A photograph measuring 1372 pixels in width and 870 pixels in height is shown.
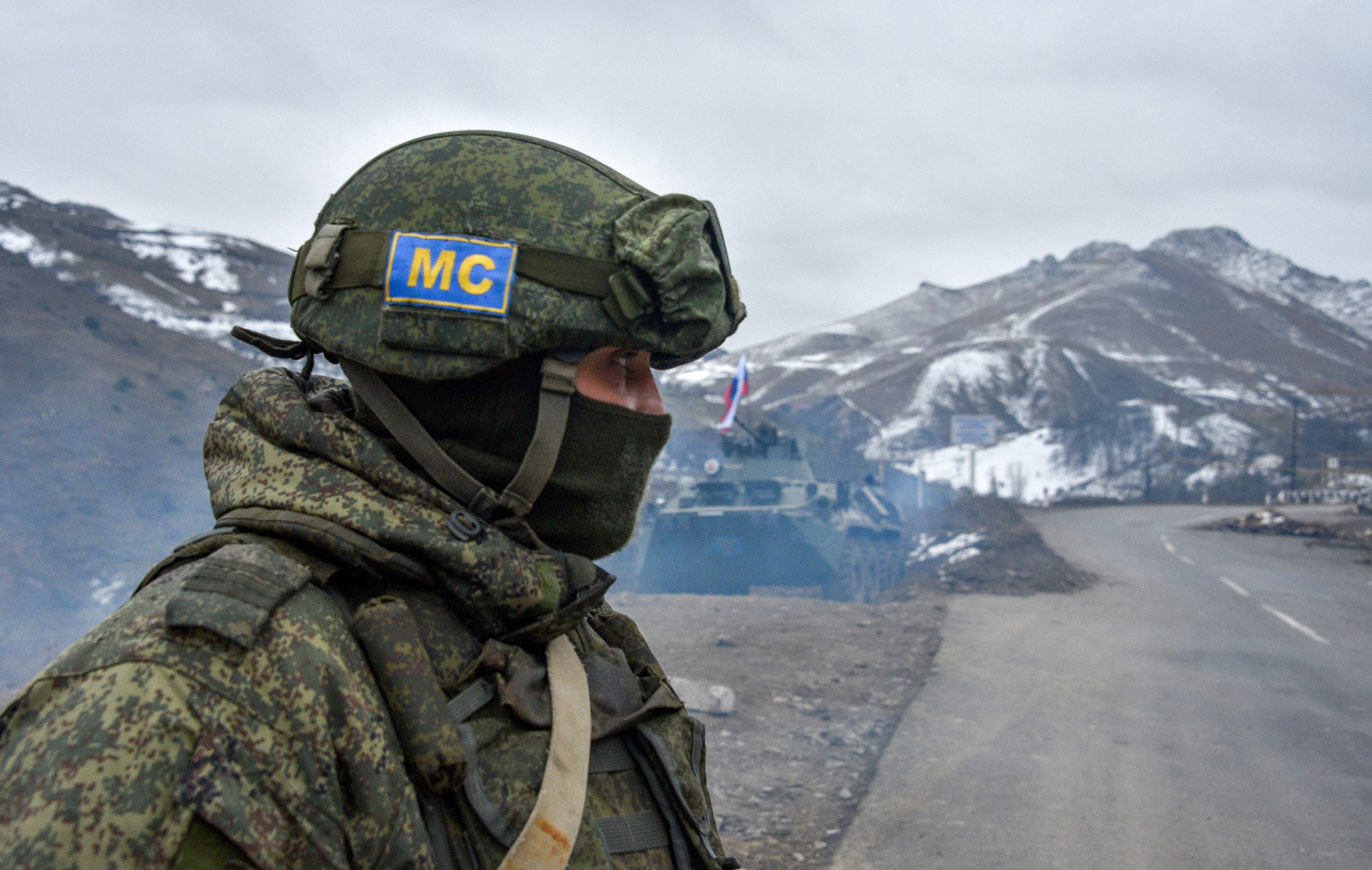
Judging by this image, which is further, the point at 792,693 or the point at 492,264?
the point at 792,693

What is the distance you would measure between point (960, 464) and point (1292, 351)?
37036 mm

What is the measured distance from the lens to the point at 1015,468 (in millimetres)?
44031

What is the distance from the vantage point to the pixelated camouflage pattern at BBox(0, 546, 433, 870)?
94 centimetres

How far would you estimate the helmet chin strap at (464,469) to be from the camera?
141 centimetres

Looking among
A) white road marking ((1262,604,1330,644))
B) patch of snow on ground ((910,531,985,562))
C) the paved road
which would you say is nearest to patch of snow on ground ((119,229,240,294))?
patch of snow on ground ((910,531,985,562))

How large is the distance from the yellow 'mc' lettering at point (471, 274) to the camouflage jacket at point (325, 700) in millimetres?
255

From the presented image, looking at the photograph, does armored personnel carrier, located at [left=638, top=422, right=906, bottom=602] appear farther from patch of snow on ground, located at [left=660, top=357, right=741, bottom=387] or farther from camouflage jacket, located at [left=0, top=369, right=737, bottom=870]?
patch of snow on ground, located at [left=660, top=357, right=741, bottom=387]

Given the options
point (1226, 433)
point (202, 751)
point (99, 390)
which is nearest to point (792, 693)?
point (202, 751)

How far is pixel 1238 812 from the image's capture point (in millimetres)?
4770

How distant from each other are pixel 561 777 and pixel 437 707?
0.20m

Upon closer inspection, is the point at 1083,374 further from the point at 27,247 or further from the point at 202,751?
the point at 202,751

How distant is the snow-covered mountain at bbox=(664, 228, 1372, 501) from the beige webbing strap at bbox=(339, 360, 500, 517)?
36.4 metres

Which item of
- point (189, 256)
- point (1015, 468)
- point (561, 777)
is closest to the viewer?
point (561, 777)

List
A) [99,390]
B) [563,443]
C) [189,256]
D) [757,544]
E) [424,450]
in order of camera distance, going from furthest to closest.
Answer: [189,256] < [99,390] < [757,544] < [563,443] < [424,450]
